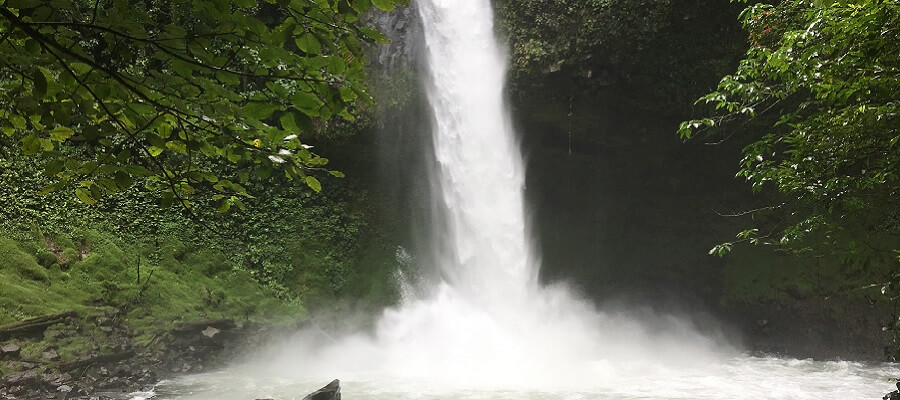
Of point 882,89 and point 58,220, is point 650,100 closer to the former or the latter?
point 882,89

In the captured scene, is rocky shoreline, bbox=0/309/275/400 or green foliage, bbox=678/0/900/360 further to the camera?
rocky shoreline, bbox=0/309/275/400

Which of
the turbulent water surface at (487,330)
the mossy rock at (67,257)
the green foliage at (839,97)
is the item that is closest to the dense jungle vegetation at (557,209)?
the mossy rock at (67,257)

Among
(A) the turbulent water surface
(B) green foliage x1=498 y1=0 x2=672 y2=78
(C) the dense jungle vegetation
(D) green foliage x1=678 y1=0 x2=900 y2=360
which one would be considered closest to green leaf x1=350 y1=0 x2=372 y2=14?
(D) green foliage x1=678 y1=0 x2=900 y2=360

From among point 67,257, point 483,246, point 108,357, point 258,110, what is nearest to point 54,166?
point 258,110

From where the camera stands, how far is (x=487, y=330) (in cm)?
1266

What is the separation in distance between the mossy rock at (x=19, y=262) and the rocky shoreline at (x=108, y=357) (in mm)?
1048

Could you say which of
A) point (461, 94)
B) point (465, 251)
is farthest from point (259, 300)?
point (461, 94)

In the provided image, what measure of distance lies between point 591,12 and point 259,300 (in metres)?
9.82

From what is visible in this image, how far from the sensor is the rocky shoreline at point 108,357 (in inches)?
292

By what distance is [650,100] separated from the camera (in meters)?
13.5

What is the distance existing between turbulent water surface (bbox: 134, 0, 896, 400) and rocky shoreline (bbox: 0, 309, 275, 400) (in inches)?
20.1

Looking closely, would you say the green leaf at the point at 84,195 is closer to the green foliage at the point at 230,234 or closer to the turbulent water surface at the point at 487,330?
the turbulent water surface at the point at 487,330

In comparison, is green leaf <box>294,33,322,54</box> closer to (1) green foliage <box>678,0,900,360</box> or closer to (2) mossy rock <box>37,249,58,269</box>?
(1) green foliage <box>678,0,900,360</box>

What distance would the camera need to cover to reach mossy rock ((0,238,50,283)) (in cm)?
883
